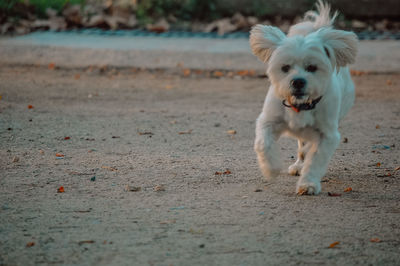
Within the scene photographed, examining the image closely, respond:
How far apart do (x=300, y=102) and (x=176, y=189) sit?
1.16 m

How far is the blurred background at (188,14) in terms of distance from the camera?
13.1 metres

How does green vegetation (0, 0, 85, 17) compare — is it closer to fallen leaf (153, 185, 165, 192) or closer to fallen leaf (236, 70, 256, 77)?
fallen leaf (236, 70, 256, 77)

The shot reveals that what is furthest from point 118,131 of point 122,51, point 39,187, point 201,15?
point 201,15

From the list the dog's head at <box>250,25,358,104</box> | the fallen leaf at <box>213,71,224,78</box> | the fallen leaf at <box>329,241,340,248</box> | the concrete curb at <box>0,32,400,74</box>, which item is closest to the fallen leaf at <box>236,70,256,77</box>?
the concrete curb at <box>0,32,400,74</box>

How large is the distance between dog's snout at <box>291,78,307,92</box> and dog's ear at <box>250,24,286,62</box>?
37 centimetres

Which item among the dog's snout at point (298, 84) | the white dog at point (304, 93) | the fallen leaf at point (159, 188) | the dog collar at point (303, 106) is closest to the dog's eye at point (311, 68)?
the white dog at point (304, 93)

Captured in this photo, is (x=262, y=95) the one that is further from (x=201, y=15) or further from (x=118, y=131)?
(x=201, y=15)

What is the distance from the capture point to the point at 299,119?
182 inches

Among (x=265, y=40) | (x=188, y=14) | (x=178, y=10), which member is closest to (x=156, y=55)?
(x=178, y=10)

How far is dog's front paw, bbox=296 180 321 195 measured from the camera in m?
4.57

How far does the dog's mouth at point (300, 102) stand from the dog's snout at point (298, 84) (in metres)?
0.06

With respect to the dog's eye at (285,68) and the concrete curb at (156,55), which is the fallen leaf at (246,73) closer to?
the concrete curb at (156,55)

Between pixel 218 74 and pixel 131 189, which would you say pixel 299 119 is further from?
pixel 218 74

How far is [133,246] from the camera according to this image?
Result: 11.3 ft
